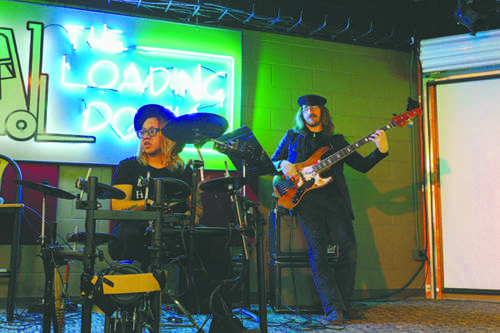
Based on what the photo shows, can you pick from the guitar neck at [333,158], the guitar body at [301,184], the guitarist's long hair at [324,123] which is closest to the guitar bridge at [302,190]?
the guitar body at [301,184]

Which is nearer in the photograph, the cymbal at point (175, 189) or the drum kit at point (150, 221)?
the drum kit at point (150, 221)

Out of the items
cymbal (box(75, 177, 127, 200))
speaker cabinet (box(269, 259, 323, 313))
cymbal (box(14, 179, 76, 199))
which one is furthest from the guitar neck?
cymbal (box(14, 179, 76, 199))

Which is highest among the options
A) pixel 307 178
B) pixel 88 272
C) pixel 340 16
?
pixel 340 16

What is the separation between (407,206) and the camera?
5.16 meters

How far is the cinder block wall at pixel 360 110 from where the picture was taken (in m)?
4.89

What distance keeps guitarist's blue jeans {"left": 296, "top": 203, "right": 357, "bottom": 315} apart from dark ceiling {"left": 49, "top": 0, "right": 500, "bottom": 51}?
6.65 feet

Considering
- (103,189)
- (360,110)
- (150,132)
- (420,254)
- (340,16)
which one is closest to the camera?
(103,189)

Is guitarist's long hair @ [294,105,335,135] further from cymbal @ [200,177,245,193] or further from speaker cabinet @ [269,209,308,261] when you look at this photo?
cymbal @ [200,177,245,193]

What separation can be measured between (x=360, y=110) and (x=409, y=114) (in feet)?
2.66

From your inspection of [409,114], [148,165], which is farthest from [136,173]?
[409,114]

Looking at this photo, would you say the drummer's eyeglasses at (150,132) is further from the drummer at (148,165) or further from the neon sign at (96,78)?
the neon sign at (96,78)

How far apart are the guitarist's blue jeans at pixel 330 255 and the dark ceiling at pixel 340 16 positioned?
2.03 metres

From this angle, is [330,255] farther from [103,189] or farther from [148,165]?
[103,189]

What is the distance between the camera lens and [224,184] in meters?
2.68
